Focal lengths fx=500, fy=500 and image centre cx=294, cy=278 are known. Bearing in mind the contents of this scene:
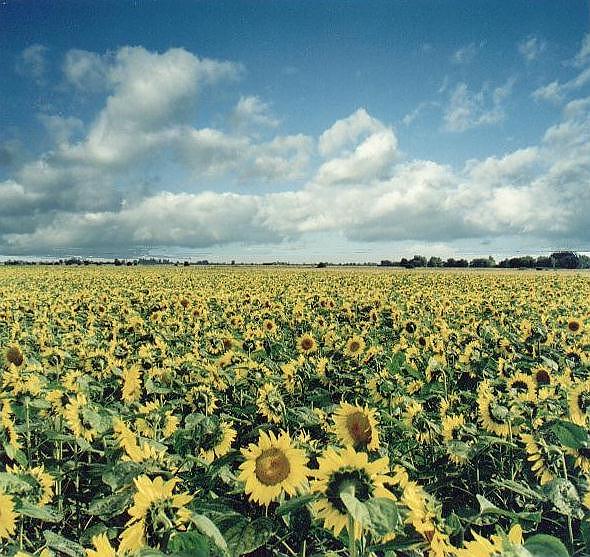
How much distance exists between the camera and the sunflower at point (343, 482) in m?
1.71

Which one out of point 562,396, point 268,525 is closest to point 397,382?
point 562,396

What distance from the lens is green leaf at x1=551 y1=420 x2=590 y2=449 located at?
2.31 metres

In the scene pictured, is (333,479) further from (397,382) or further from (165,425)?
(397,382)

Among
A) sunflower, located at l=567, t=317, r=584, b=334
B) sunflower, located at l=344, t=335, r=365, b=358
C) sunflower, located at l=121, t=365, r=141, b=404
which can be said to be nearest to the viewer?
sunflower, located at l=121, t=365, r=141, b=404

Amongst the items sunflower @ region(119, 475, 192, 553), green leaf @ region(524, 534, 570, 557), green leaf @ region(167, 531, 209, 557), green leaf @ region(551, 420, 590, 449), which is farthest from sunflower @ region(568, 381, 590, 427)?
green leaf @ region(167, 531, 209, 557)

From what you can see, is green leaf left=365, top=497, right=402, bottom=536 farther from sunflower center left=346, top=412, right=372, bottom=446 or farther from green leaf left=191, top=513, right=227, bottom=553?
sunflower center left=346, top=412, right=372, bottom=446

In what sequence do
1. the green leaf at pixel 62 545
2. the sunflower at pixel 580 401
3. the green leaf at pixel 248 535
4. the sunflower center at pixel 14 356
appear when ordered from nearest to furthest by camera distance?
the green leaf at pixel 248 535, the green leaf at pixel 62 545, the sunflower at pixel 580 401, the sunflower center at pixel 14 356

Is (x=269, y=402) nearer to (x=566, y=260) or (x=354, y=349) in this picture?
(x=354, y=349)

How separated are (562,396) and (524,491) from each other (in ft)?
8.44

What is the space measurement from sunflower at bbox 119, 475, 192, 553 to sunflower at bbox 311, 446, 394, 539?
476 millimetres

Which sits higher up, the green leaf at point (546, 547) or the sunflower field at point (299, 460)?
the green leaf at point (546, 547)

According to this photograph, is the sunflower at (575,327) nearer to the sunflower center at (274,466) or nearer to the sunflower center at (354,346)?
the sunflower center at (354,346)

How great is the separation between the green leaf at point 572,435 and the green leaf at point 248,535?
1.50 meters

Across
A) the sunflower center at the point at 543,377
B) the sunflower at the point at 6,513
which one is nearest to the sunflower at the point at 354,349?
the sunflower center at the point at 543,377
